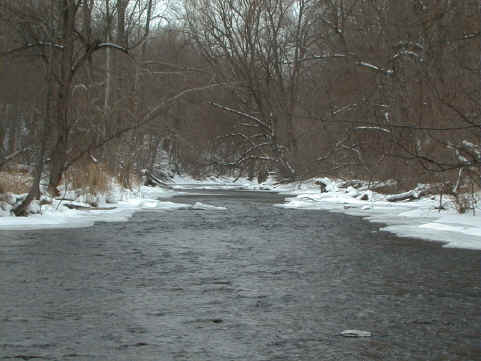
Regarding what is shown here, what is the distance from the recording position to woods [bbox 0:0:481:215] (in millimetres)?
12359

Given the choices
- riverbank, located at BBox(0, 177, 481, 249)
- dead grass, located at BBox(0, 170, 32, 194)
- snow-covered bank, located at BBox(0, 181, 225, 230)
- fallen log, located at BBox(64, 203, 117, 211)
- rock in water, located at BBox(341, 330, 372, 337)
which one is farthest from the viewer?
fallen log, located at BBox(64, 203, 117, 211)

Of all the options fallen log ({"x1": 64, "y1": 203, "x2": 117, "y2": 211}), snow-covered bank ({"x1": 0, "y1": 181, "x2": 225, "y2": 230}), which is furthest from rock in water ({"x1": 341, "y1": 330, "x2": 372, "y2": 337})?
fallen log ({"x1": 64, "y1": 203, "x2": 117, "y2": 211})

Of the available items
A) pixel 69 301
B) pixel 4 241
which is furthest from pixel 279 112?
pixel 69 301

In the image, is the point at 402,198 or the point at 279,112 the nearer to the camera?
the point at 402,198

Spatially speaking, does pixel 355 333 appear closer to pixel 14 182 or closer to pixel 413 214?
pixel 14 182

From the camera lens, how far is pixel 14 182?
12.9m

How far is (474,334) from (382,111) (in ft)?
66.5

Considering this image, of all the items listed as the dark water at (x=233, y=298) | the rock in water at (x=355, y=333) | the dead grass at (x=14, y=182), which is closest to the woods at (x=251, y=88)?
the dead grass at (x=14, y=182)

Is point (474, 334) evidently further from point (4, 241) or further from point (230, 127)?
point (230, 127)

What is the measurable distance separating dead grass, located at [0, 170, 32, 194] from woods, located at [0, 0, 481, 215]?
38cm

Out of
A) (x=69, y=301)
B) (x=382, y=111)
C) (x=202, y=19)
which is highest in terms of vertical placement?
(x=202, y=19)

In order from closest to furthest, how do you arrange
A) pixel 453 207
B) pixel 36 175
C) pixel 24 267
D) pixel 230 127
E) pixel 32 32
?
pixel 24 267
pixel 36 175
pixel 453 207
pixel 32 32
pixel 230 127

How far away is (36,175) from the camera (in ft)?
38.8

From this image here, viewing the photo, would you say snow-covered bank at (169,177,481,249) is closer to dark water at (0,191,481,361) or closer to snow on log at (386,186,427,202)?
snow on log at (386,186,427,202)
